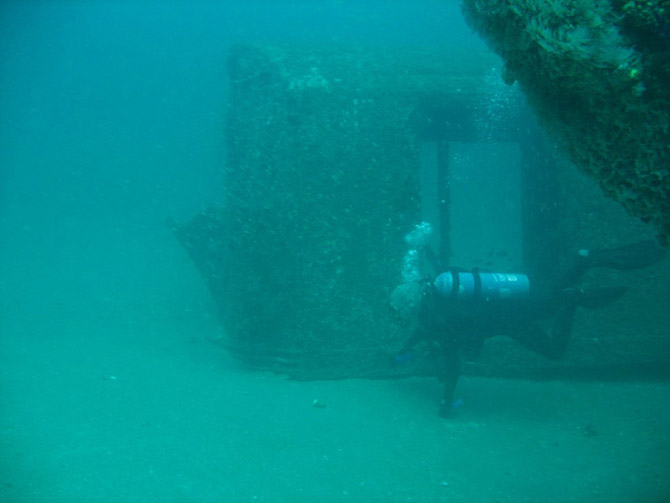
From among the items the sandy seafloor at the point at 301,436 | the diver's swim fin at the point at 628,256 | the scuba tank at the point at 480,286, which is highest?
the diver's swim fin at the point at 628,256

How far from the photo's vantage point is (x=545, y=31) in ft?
7.35

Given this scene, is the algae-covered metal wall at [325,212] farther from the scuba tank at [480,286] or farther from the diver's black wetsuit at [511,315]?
the scuba tank at [480,286]

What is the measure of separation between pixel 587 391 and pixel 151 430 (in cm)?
661

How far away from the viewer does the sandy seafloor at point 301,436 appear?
4.57 meters

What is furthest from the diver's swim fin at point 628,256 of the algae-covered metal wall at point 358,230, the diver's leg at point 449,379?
the diver's leg at point 449,379

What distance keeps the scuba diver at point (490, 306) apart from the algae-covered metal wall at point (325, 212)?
4.10ft

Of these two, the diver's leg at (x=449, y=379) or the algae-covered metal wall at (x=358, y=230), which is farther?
the algae-covered metal wall at (x=358, y=230)

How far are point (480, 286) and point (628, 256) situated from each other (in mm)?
2284

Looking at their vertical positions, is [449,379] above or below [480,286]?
below

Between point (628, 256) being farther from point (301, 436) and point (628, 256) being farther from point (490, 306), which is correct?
point (301, 436)

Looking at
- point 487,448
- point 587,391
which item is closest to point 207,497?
point 487,448

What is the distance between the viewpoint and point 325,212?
7.98 meters

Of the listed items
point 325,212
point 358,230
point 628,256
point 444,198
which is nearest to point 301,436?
point 358,230

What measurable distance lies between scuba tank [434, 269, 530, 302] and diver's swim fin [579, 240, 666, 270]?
1072 millimetres
